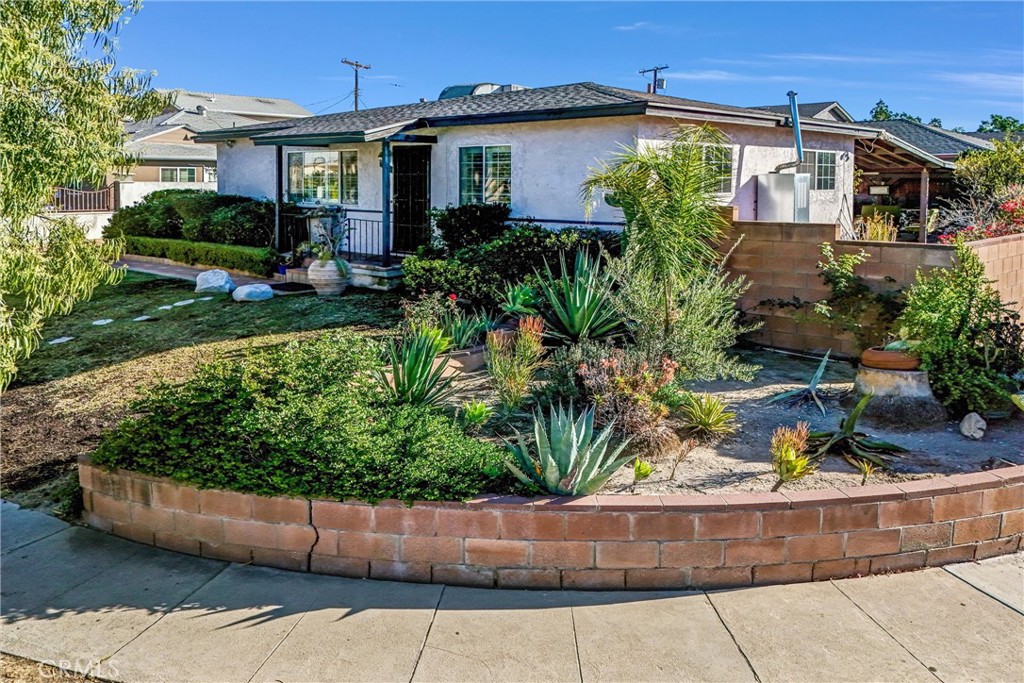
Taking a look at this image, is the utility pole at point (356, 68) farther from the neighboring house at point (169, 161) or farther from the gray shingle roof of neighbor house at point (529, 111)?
the gray shingle roof of neighbor house at point (529, 111)

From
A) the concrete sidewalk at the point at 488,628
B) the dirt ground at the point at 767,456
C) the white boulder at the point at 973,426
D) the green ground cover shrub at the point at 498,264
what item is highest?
the green ground cover shrub at the point at 498,264

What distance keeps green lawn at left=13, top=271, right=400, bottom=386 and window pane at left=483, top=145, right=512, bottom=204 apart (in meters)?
2.83

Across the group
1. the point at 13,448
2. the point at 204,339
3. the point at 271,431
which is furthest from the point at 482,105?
→ the point at 271,431

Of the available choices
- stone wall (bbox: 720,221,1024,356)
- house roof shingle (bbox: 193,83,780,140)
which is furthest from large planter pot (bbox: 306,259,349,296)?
stone wall (bbox: 720,221,1024,356)

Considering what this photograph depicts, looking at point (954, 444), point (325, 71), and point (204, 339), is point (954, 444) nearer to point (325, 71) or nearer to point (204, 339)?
point (204, 339)

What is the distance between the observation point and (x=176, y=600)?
475cm

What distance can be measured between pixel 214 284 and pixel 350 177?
505 cm

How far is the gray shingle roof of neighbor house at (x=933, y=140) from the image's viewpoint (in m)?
26.6

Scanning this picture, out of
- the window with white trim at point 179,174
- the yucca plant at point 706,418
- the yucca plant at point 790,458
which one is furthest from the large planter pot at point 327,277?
the window with white trim at point 179,174

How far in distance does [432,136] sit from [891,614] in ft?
44.7

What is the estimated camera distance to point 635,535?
15.8ft

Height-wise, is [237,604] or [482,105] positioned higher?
[482,105]

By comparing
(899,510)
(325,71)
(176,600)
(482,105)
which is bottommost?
(176,600)

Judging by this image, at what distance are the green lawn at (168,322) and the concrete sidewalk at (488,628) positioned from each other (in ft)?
17.3
